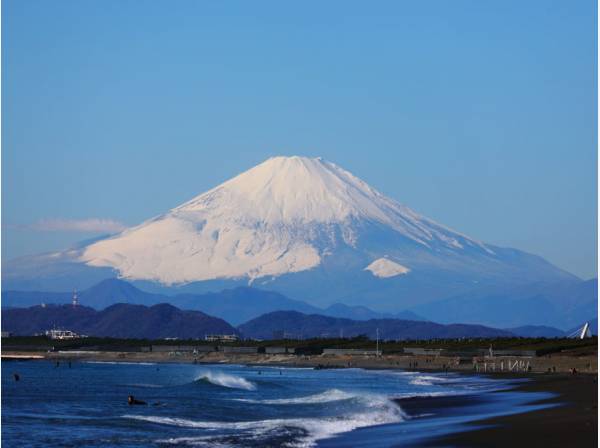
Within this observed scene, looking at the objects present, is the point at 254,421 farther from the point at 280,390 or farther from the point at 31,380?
the point at 31,380

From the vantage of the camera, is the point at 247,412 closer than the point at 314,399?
Yes

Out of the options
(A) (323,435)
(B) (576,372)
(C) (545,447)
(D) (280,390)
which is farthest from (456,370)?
(C) (545,447)

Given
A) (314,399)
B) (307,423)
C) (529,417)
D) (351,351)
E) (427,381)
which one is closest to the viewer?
(529,417)

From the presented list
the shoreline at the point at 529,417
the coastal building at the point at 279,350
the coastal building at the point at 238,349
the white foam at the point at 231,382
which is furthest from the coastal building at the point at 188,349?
the white foam at the point at 231,382

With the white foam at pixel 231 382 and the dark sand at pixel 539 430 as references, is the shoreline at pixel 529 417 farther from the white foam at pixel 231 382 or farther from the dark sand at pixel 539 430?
the white foam at pixel 231 382

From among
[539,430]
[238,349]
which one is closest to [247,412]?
[539,430]

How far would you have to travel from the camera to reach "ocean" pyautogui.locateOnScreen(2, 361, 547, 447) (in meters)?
42.5

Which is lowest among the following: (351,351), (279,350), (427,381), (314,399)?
(314,399)

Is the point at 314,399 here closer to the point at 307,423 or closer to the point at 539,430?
the point at 307,423

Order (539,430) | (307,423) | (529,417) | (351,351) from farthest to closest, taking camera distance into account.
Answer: (351,351)
(307,423)
(529,417)
(539,430)

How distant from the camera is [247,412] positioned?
58.5 m

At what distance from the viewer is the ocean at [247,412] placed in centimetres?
4253

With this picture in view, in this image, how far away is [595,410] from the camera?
1779 inches

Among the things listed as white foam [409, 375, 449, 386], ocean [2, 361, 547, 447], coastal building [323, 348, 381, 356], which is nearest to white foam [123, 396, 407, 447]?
ocean [2, 361, 547, 447]
